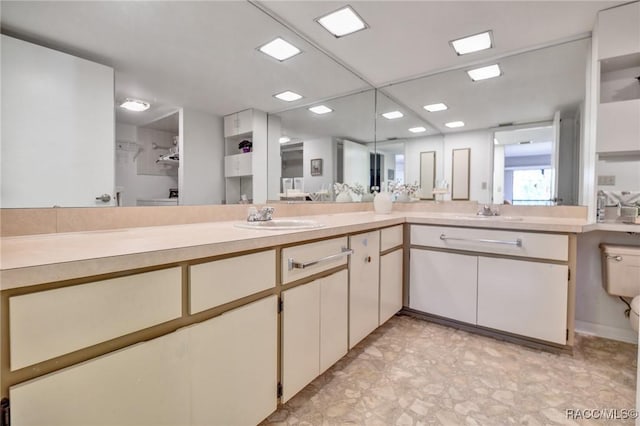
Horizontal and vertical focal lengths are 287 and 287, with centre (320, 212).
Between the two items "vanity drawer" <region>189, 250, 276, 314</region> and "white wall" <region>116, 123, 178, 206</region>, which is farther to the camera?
"white wall" <region>116, 123, 178, 206</region>

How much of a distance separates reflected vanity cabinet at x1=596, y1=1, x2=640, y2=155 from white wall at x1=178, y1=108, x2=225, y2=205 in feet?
8.02

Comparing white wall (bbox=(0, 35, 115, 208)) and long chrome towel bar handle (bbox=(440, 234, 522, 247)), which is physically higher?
white wall (bbox=(0, 35, 115, 208))

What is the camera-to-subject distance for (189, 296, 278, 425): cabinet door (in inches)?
35.5

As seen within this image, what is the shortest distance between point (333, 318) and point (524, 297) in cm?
132

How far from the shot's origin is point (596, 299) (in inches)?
83.5

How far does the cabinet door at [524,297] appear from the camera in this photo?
178cm

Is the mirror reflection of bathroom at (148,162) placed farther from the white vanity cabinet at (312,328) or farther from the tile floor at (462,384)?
the tile floor at (462,384)

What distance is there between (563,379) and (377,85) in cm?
274

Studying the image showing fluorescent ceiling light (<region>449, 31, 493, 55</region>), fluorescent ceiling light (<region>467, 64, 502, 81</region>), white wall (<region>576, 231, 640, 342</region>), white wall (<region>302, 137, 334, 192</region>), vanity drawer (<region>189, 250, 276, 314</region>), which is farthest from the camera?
fluorescent ceiling light (<region>467, 64, 502, 81</region>)

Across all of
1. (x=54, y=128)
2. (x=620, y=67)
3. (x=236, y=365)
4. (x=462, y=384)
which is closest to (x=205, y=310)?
(x=236, y=365)

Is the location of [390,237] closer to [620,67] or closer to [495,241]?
[495,241]

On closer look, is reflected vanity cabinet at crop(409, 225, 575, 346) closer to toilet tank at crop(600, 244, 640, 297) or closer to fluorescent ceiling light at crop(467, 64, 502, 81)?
toilet tank at crop(600, 244, 640, 297)

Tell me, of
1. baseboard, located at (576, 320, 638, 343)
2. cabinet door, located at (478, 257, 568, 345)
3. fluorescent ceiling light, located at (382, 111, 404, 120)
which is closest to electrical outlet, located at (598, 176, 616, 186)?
cabinet door, located at (478, 257, 568, 345)

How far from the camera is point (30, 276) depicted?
0.58 metres
